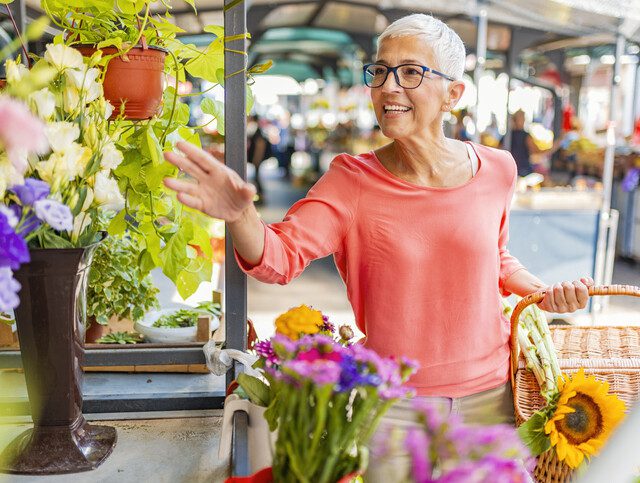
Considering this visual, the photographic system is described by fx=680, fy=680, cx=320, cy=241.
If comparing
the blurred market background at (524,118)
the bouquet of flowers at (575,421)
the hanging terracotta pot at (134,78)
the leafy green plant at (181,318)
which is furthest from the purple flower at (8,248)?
the leafy green plant at (181,318)

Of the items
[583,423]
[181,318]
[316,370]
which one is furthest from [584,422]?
[181,318]

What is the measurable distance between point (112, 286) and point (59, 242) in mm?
831

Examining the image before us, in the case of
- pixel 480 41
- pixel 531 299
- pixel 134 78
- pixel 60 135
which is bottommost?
pixel 531 299

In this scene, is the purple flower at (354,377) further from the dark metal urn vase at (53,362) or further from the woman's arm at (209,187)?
the dark metal urn vase at (53,362)

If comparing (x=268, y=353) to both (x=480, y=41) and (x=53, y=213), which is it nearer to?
(x=53, y=213)

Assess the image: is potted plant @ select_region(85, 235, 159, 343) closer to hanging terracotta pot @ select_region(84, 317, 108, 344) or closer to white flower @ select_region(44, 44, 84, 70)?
hanging terracotta pot @ select_region(84, 317, 108, 344)

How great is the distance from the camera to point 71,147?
0.99 m

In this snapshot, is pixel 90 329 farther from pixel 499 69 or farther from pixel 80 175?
pixel 499 69

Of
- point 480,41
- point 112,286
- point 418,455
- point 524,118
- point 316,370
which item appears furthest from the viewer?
point 524,118

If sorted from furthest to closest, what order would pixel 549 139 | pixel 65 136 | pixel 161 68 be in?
pixel 549 139
pixel 161 68
pixel 65 136

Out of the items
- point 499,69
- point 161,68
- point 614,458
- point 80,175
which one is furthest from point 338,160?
point 499,69

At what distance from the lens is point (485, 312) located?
150cm

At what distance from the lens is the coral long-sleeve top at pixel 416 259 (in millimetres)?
1443

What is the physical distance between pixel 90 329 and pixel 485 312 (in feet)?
3.51
